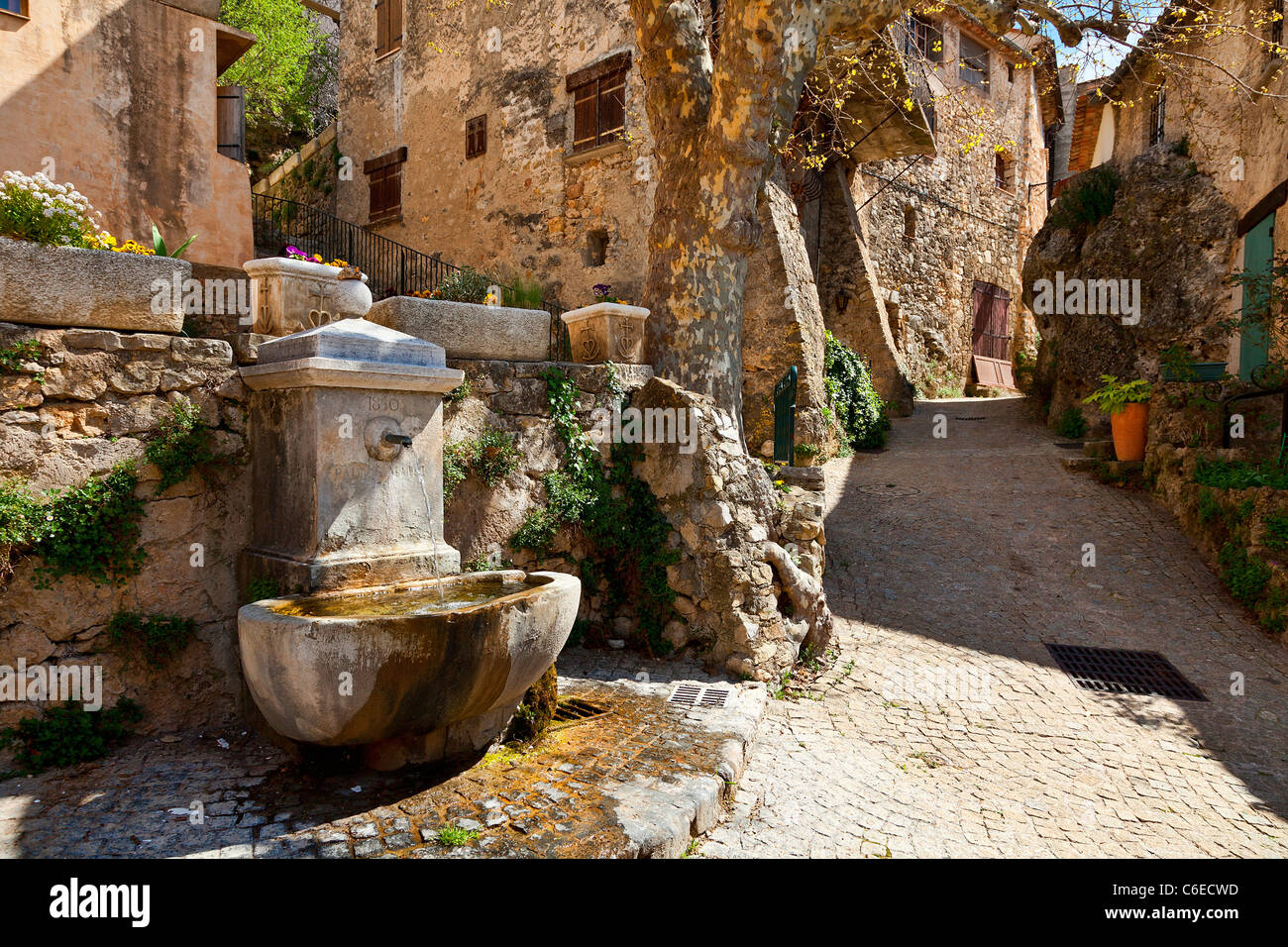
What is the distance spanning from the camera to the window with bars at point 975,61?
17.9 meters

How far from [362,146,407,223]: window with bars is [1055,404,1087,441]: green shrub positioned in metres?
11.7

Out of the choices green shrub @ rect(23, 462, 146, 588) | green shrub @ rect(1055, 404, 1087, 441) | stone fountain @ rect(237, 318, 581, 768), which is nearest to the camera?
stone fountain @ rect(237, 318, 581, 768)

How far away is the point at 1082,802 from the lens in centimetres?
401

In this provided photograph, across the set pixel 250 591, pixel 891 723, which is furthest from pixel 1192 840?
pixel 250 591

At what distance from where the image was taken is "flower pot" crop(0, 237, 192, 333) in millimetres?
3652

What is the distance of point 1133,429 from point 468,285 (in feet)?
29.7

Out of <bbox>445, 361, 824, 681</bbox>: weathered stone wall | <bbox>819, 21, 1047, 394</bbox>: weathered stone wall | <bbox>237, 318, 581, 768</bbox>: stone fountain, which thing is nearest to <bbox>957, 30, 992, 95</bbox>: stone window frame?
<bbox>819, 21, 1047, 394</bbox>: weathered stone wall

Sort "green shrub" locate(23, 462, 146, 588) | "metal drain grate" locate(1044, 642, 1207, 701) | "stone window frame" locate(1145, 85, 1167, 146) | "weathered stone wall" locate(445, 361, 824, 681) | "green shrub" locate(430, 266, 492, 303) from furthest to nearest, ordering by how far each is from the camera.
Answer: "stone window frame" locate(1145, 85, 1167, 146)
"green shrub" locate(430, 266, 492, 303)
"metal drain grate" locate(1044, 642, 1207, 701)
"weathered stone wall" locate(445, 361, 824, 681)
"green shrub" locate(23, 462, 146, 588)

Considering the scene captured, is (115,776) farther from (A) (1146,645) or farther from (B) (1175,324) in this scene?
(B) (1175,324)

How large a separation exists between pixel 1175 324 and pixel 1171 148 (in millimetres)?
2903

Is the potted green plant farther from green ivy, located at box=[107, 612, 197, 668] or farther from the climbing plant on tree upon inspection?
green ivy, located at box=[107, 612, 197, 668]

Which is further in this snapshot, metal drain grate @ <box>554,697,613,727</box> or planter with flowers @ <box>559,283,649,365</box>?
planter with flowers @ <box>559,283,649,365</box>

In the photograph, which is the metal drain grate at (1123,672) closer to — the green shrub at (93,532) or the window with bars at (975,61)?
the green shrub at (93,532)

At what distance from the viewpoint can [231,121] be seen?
10789 millimetres
